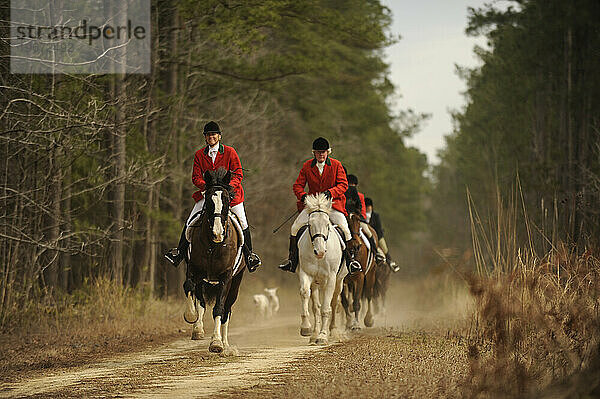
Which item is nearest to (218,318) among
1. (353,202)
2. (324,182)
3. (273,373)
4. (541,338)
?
(273,373)

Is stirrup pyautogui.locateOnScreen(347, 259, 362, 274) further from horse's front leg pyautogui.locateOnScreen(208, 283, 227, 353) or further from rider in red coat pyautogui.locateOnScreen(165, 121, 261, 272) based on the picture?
horse's front leg pyautogui.locateOnScreen(208, 283, 227, 353)

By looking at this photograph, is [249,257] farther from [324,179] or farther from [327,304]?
[324,179]

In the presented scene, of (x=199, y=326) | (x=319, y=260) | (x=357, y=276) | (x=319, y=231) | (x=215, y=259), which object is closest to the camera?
(x=215, y=259)

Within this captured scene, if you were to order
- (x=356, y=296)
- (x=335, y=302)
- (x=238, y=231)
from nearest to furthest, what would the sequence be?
(x=238, y=231), (x=335, y=302), (x=356, y=296)

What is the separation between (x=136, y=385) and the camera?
976 centimetres

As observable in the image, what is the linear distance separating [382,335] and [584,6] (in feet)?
35.4

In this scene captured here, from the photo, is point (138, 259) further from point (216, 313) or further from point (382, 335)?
point (216, 313)

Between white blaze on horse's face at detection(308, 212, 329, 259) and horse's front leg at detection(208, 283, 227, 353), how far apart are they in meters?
2.06

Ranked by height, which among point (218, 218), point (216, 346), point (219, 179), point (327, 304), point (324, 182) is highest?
point (324, 182)

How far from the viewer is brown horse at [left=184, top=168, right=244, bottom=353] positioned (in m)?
12.2

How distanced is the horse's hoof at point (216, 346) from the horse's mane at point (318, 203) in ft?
10.7

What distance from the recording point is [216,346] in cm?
1240

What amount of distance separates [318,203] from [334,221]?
105 cm

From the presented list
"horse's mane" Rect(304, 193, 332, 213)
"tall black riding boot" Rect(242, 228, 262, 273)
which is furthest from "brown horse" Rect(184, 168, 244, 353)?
"horse's mane" Rect(304, 193, 332, 213)
